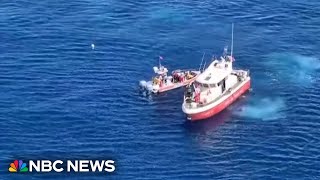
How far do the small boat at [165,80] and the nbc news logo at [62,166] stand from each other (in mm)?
32273

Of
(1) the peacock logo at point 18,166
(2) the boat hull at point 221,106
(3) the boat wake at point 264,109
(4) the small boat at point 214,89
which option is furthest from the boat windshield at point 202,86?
(1) the peacock logo at point 18,166

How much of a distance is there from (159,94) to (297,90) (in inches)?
1253

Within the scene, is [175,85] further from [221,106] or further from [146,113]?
[221,106]

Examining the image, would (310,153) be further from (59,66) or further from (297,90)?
(59,66)

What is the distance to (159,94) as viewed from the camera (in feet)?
580

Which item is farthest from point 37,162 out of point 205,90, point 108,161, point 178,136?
point 205,90

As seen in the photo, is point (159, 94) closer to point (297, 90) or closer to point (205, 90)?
point (205, 90)

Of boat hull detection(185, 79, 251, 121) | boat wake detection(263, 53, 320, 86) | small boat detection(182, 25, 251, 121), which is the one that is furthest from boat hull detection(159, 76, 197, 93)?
boat wake detection(263, 53, 320, 86)

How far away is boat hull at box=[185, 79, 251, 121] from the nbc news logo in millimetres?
24457

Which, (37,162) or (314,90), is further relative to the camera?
(314,90)

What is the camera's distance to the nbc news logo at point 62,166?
477 ft

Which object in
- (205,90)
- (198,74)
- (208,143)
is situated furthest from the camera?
(198,74)

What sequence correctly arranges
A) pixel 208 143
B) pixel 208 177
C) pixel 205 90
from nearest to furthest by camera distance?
pixel 208 177 < pixel 208 143 < pixel 205 90

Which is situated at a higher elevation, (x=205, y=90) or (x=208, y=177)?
(x=205, y=90)
